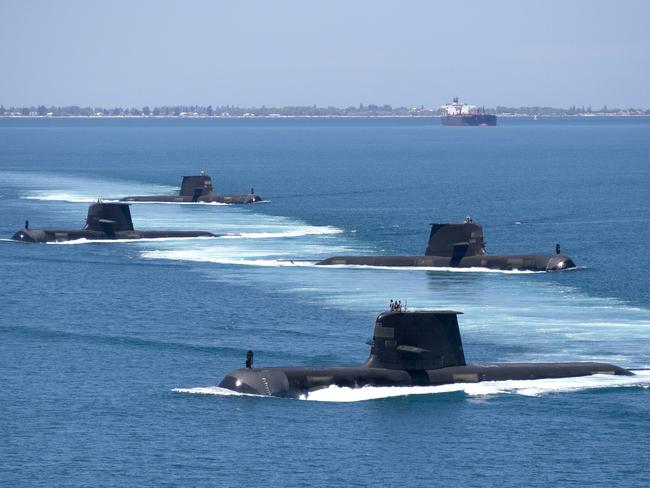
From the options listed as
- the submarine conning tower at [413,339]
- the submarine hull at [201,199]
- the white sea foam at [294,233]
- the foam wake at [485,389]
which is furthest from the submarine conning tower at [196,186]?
the submarine conning tower at [413,339]

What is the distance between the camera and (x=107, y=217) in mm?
121062

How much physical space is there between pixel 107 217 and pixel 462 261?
3353cm

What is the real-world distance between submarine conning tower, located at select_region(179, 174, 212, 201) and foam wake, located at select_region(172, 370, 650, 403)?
339 ft

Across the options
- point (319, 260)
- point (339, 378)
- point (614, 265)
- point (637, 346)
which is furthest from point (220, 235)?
point (339, 378)

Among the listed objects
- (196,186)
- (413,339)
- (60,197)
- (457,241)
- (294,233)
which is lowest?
(60,197)

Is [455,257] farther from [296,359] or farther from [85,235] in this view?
[296,359]

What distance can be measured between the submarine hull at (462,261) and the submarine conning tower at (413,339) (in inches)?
1577

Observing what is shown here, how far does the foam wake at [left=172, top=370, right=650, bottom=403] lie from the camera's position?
5647 cm

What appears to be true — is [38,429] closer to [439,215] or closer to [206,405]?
[206,405]

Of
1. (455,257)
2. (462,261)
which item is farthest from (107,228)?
(462,261)

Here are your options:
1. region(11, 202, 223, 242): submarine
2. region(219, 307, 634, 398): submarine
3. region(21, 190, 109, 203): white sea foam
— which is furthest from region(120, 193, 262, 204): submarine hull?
region(219, 307, 634, 398): submarine

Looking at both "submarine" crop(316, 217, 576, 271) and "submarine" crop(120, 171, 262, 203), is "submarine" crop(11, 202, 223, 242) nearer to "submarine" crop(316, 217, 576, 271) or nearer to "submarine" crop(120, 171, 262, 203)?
"submarine" crop(316, 217, 576, 271)

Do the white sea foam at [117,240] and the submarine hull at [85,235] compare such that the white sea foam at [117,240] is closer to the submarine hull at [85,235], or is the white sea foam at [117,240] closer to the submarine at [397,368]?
the submarine hull at [85,235]

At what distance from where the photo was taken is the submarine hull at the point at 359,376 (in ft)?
185
